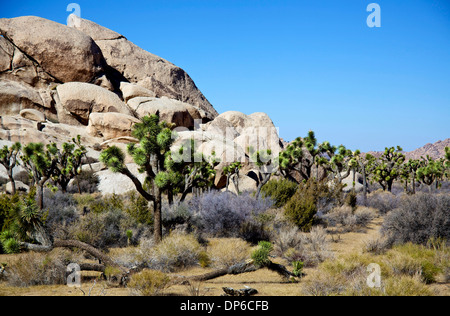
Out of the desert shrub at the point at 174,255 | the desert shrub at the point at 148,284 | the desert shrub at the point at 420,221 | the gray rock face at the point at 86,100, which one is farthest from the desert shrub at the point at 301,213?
the gray rock face at the point at 86,100

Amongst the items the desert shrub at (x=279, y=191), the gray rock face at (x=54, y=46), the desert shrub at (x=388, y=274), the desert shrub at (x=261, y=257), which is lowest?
the desert shrub at (x=388, y=274)

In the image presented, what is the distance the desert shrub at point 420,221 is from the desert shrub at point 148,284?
7635mm

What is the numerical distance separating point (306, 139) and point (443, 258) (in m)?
15.0

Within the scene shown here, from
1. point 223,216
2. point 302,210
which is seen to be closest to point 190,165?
point 223,216

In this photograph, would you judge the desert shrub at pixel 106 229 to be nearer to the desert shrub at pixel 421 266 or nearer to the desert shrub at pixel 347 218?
the desert shrub at pixel 421 266

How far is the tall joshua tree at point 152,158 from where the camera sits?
10.0 meters

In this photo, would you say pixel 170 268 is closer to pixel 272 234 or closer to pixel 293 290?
pixel 293 290

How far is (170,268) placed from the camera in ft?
29.1

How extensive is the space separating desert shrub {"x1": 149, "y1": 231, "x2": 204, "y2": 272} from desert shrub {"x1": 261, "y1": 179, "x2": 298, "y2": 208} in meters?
8.31

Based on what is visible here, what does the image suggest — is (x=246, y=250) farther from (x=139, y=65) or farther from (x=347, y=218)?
(x=139, y=65)

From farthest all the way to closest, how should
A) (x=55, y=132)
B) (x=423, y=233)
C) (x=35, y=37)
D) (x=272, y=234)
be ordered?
(x=35, y=37), (x=55, y=132), (x=272, y=234), (x=423, y=233)

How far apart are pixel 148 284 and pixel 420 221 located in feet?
28.2
